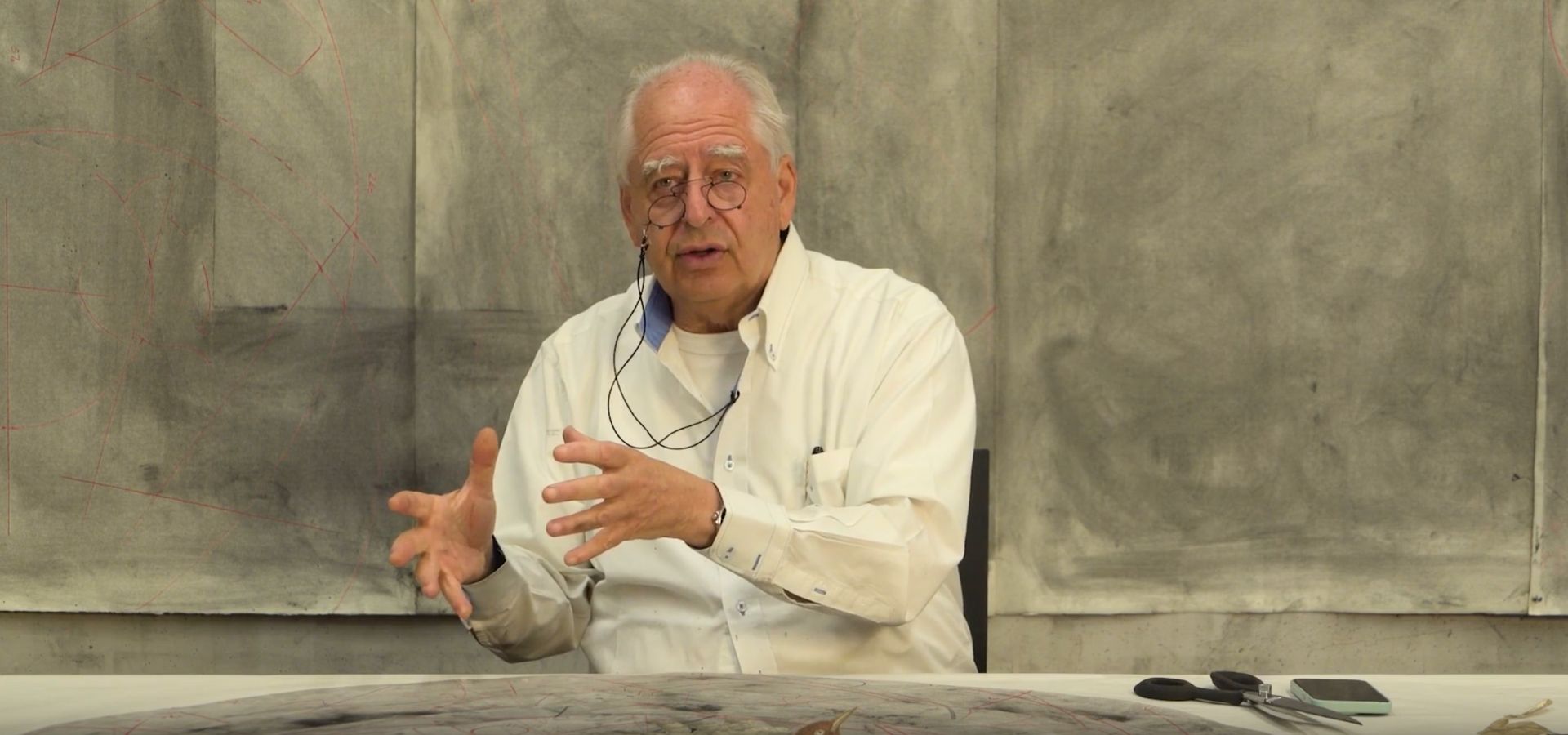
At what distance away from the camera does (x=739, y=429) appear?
1.98m

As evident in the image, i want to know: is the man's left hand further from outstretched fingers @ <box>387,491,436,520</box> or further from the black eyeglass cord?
the black eyeglass cord

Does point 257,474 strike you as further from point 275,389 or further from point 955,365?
point 955,365

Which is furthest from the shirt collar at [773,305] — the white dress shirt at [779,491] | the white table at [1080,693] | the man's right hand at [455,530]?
the white table at [1080,693]

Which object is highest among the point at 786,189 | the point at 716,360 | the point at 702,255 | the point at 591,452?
the point at 786,189

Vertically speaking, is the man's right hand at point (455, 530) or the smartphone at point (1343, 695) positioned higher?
the man's right hand at point (455, 530)

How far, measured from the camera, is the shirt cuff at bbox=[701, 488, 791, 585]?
1.62 metres

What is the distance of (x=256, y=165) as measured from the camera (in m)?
2.68

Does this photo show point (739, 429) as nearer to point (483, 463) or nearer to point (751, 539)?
point (751, 539)

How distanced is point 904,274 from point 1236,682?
55.7 inches

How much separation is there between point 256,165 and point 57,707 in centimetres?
155

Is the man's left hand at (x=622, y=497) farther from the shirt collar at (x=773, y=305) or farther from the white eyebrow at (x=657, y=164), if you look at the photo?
the white eyebrow at (x=657, y=164)

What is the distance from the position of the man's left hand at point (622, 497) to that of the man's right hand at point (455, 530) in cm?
12

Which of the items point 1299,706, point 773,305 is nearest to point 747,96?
point 773,305

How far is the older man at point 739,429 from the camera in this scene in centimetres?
176
